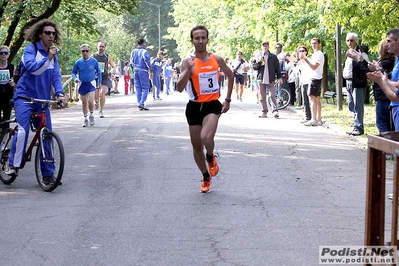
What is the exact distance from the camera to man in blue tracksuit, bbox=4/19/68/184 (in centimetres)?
974

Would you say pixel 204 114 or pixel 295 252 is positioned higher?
pixel 204 114

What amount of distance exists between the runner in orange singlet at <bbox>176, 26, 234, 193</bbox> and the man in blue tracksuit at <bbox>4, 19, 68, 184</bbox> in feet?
5.36

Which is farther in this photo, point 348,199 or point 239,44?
point 239,44

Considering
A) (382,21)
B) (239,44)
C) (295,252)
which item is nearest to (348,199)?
(295,252)

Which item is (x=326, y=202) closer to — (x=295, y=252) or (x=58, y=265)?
(x=295, y=252)

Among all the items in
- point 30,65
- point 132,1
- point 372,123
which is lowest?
point 372,123

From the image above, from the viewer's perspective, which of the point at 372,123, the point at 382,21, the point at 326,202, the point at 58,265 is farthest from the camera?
the point at 382,21

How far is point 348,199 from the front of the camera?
9.03 m

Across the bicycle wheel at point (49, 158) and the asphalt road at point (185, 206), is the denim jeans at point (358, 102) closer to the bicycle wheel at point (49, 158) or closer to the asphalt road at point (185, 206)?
the asphalt road at point (185, 206)

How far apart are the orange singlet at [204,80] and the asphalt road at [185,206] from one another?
1168mm

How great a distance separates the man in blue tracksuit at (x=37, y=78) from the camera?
9742 mm

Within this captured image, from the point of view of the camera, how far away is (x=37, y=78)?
987 centimetres

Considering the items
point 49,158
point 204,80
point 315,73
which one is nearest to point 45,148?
point 49,158

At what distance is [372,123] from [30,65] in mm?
10052
